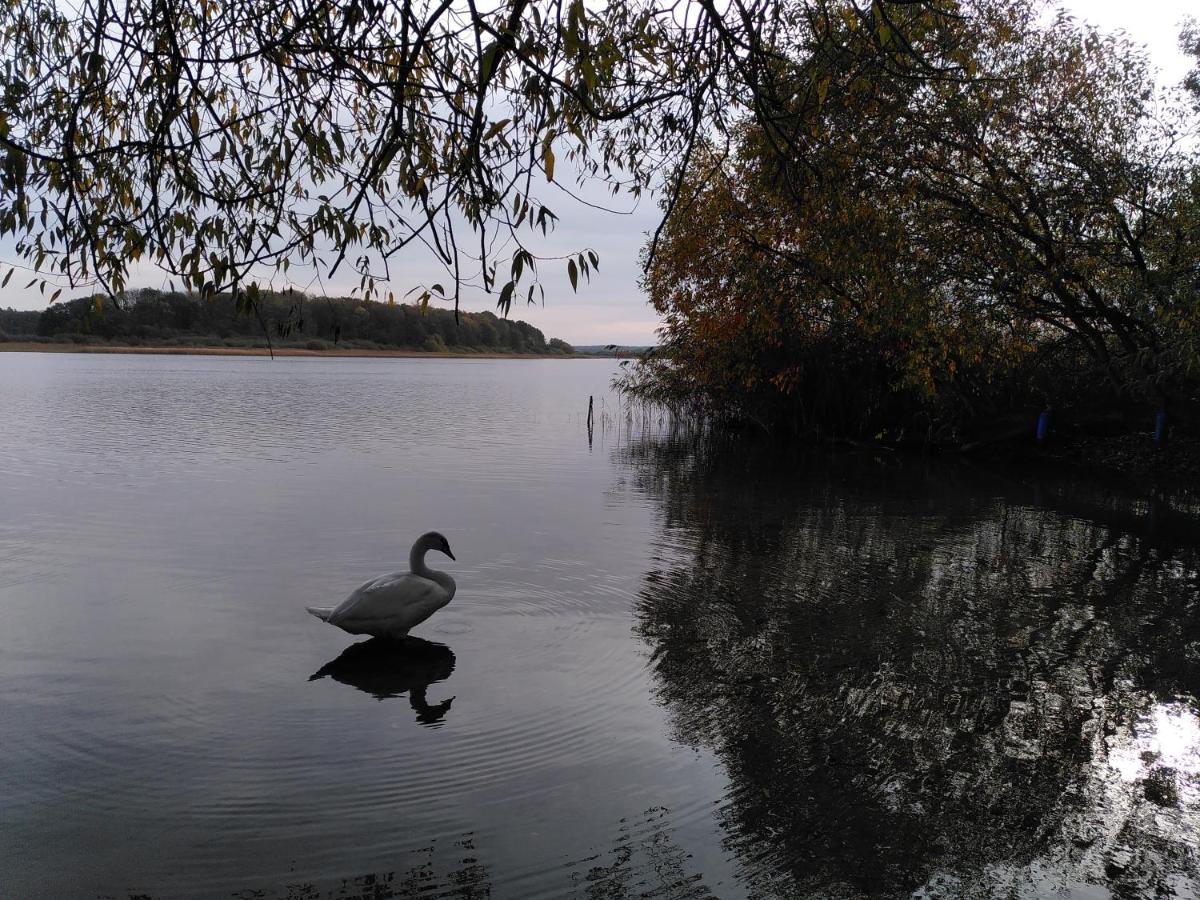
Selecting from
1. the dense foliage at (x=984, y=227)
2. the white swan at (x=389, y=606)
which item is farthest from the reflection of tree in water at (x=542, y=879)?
the dense foliage at (x=984, y=227)

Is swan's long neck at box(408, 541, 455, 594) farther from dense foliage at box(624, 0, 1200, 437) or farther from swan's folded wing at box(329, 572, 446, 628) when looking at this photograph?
dense foliage at box(624, 0, 1200, 437)

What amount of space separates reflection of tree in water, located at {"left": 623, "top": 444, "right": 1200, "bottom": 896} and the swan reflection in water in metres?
1.77

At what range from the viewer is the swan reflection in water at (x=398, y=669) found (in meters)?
7.18

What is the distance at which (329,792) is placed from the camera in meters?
5.65

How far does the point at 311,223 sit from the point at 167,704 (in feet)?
11.7

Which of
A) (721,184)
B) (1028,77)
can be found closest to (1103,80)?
(1028,77)

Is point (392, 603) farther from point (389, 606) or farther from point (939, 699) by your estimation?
point (939, 699)

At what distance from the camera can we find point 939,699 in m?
7.28

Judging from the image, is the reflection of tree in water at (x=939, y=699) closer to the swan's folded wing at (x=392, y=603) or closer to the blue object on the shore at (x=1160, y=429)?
the swan's folded wing at (x=392, y=603)

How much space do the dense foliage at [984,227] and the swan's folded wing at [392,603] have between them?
416 inches

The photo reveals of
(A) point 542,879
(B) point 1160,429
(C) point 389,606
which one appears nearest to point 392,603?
(C) point 389,606

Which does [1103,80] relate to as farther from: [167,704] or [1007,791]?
[167,704]

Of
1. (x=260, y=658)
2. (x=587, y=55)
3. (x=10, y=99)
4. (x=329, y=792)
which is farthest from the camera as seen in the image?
(x=260, y=658)

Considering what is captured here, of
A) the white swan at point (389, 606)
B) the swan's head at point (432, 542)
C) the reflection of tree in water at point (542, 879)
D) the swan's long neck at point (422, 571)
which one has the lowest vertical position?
the reflection of tree in water at point (542, 879)
